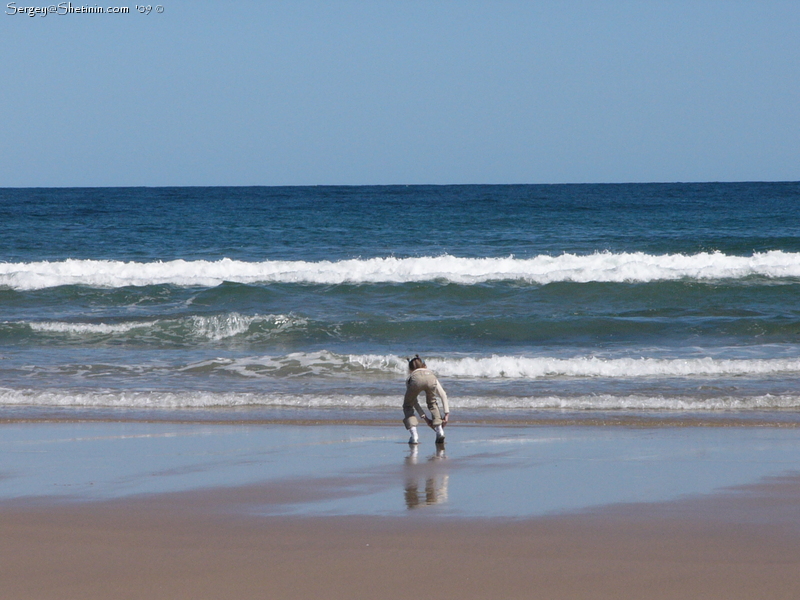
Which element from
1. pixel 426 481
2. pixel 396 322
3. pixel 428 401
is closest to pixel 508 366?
pixel 396 322

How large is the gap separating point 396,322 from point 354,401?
5.75 metres

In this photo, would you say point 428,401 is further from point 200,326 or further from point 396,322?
point 200,326

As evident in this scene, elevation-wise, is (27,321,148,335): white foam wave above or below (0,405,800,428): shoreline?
above

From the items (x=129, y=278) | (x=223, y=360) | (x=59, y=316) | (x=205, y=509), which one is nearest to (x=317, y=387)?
(x=223, y=360)

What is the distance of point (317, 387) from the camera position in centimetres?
1271

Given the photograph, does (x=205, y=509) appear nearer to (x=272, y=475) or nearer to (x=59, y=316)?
(x=272, y=475)

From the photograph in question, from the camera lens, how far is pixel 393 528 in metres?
5.98

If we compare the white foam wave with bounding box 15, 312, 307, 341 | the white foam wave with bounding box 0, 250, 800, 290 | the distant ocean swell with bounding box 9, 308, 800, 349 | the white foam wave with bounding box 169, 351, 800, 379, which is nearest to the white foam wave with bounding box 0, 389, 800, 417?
the white foam wave with bounding box 169, 351, 800, 379

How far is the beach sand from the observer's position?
497 centimetres

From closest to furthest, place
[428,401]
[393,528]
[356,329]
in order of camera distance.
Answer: [393,528] < [428,401] < [356,329]

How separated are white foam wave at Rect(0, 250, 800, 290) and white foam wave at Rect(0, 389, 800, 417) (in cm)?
1007

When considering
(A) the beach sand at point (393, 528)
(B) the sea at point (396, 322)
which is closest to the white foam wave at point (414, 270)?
(B) the sea at point (396, 322)

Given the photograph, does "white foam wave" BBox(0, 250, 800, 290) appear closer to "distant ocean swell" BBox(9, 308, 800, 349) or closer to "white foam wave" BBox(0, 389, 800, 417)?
"distant ocean swell" BBox(9, 308, 800, 349)

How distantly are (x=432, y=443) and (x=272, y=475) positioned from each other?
2202 mm
